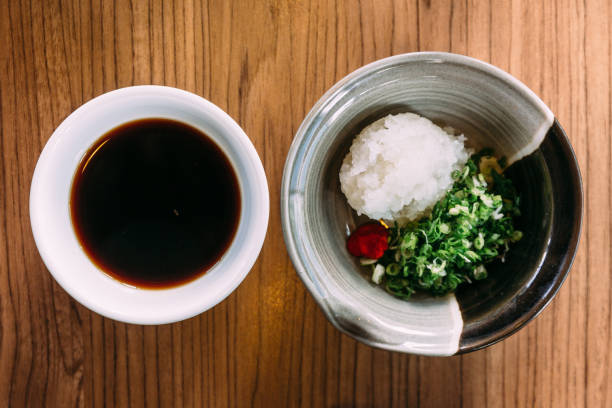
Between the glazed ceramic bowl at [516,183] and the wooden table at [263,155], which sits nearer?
the glazed ceramic bowl at [516,183]

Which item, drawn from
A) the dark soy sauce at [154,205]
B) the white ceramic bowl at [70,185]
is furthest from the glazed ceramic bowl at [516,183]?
the dark soy sauce at [154,205]

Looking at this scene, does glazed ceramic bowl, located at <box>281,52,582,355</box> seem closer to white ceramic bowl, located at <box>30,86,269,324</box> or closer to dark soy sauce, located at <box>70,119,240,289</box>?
white ceramic bowl, located at <box>30,86,269,324</box>

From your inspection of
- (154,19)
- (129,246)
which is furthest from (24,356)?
(154,19)

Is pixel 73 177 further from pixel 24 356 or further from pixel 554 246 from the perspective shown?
pixel 554 246

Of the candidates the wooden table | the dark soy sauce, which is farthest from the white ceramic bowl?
the wooden table

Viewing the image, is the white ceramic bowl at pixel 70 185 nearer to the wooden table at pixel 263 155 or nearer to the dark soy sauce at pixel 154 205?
the dark soy sauce at pixel 154 205

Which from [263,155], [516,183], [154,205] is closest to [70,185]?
[154,205]
